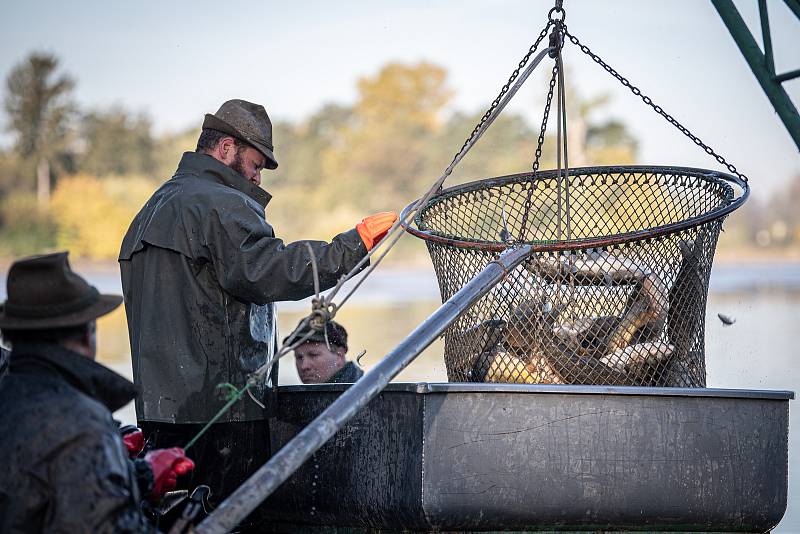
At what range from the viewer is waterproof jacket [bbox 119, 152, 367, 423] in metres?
4.16

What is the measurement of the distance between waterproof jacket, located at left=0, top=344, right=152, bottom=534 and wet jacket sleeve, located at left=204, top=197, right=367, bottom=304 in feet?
4.36

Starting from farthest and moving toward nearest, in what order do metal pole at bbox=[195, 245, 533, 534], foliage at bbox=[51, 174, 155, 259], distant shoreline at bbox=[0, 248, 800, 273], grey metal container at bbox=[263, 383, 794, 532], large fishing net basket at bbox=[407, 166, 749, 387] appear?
distant shoreline at bbox=[0, 248, 800, 273] < foliage at bbox=[51, 174, 155, 259] < large fishing net basket at bbox=[407, 166, 749, 387] < grey metal container at bbox=[263, 383, 794, 532] < metal pole at bbox=[195, 245, 533, 534]

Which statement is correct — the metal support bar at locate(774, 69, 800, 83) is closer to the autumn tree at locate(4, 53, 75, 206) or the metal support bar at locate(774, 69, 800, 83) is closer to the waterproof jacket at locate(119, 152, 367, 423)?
the waterproof jacket at locate(119, 152, 367, 423)

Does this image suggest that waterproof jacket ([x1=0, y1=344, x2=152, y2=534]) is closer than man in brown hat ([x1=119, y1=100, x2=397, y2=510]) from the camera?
Yes

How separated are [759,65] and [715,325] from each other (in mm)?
13368

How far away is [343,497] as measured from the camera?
13.9ft

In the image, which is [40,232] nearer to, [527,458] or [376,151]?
[376,151]

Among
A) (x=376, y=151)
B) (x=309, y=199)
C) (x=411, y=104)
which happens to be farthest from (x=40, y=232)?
(x=411, y=104)

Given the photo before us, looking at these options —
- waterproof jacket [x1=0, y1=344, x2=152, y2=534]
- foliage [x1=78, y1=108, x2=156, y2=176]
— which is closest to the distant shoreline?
foliage [x1=78, y1=108, x2=156, y2=176]

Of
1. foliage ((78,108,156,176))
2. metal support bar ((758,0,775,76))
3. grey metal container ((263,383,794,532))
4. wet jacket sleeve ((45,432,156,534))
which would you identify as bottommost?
grey metal container ((263,383,794,532))

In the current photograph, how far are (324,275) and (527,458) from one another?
94 cm

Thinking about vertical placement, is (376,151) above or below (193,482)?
above

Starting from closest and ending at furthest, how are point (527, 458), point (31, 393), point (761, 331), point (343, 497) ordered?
point (31, 393) < point (527, 458) < point (343, 497) < point (761, 331)

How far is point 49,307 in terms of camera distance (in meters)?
2.93
